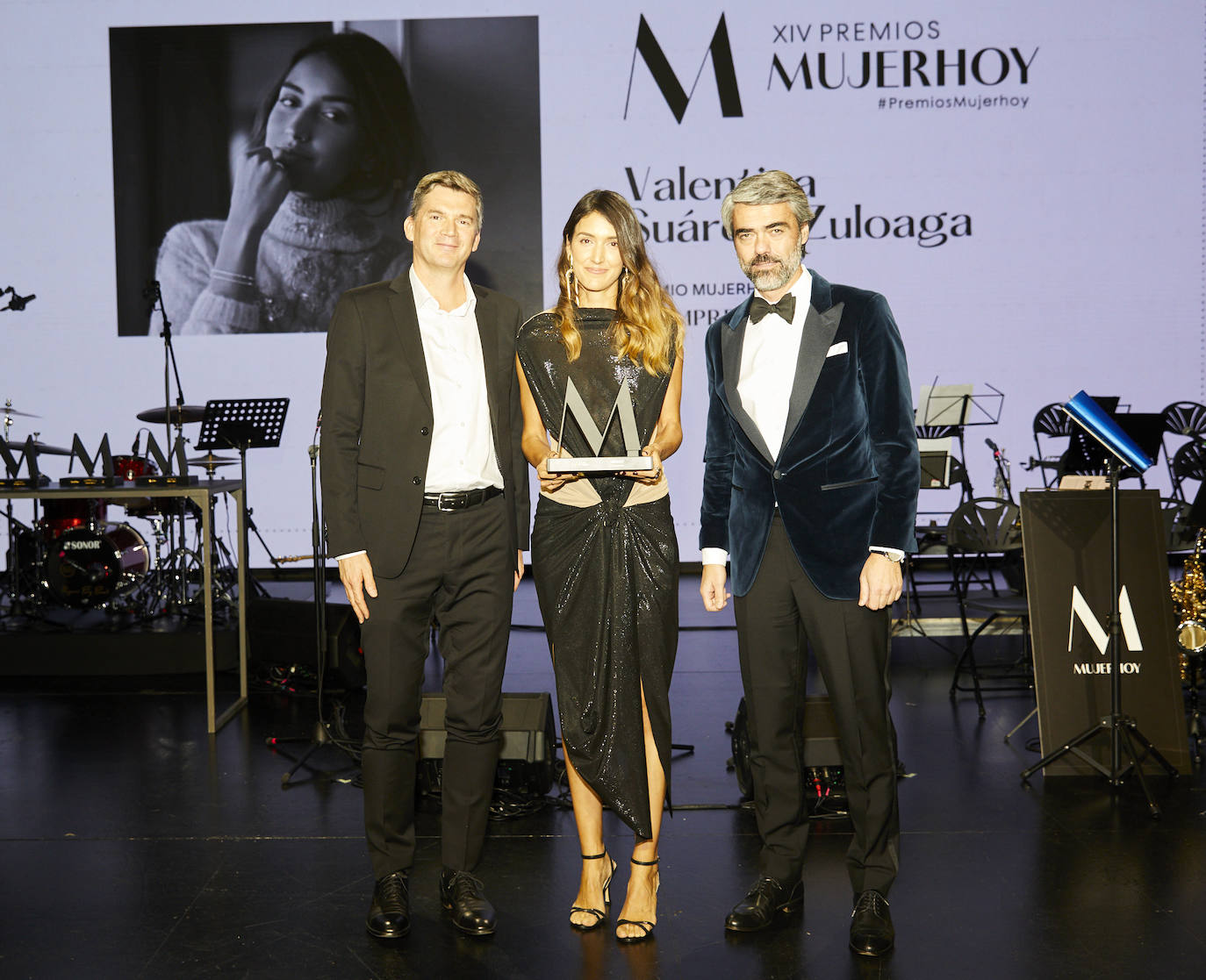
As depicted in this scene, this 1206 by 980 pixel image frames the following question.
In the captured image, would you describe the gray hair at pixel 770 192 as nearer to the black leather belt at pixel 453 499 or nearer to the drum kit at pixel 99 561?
the black leather belt at pixel 453 499

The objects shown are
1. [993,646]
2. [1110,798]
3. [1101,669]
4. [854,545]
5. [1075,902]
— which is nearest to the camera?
[854,545]

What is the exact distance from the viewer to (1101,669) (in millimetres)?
4207

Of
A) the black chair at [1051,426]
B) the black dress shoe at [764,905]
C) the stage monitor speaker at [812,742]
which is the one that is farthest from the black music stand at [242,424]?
the black chair at [1051,426]

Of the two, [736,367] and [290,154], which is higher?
[290,154]

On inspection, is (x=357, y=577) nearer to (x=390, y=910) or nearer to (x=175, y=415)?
(x=390, y=910)

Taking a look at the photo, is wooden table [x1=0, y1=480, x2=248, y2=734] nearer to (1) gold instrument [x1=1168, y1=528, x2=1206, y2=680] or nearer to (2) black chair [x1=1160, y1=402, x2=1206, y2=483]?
(1) gold instrument [x1=1168, y1=528, x2=1206, y2=680]

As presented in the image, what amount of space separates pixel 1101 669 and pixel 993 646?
2387 millimetres

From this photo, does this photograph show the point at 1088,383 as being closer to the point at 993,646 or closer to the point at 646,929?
the point at 993,646

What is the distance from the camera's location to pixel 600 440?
8.94 feet

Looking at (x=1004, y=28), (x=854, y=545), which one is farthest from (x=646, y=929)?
(x=1004, y=28)

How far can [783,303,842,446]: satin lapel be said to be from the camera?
9.09 ft

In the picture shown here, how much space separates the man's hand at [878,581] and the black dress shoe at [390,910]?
4.58 feet

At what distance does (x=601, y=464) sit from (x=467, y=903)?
1248 mm

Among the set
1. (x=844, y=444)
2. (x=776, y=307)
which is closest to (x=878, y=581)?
(x=844, y=444)
